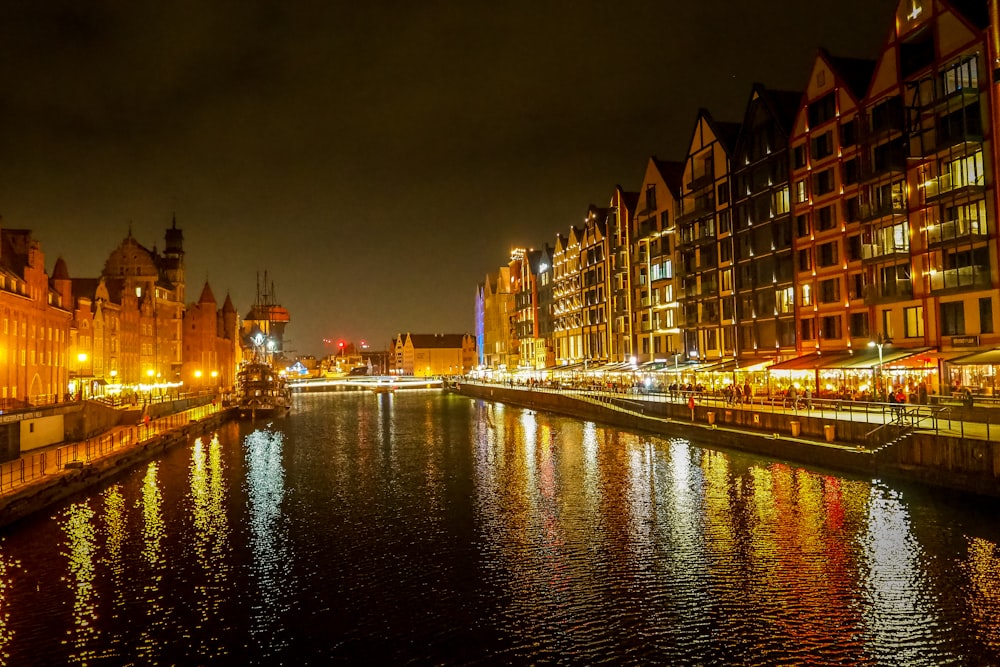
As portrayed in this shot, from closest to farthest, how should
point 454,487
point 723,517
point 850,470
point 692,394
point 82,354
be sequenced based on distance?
point 723,517 → point 850,470 → point 454,487 → point 692,394 → point 82,354

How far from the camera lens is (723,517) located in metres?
27.3

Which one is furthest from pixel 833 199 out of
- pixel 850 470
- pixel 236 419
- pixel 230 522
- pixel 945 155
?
pixel 236 419

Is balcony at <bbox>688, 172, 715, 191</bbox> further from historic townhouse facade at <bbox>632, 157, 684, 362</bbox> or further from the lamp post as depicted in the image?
the lamp post

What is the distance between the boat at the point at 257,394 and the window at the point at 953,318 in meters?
73.5

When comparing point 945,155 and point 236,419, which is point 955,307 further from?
point 236,419

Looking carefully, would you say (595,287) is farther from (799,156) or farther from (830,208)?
(830,208)

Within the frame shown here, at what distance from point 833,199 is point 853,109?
626 cm

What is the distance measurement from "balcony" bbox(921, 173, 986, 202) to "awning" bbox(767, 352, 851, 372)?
1085 centimetres

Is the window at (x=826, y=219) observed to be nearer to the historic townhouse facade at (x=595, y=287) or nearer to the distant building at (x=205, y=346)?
the historic townhouse facade at (x=595, y=287)

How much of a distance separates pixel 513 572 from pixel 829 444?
21.0 m

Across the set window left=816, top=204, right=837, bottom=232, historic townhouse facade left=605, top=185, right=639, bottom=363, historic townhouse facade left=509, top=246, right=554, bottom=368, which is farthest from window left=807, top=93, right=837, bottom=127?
historic townhouse facade left=509, top=246, right=554, bottom=368

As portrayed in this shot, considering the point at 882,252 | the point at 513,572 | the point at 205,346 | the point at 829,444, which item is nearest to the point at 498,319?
the point at 205,346

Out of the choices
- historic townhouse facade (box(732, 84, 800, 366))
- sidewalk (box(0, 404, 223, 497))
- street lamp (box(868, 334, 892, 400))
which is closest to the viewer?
sidewalk (box(0, 404, 223, 497))

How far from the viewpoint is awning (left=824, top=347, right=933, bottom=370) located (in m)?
41.6
